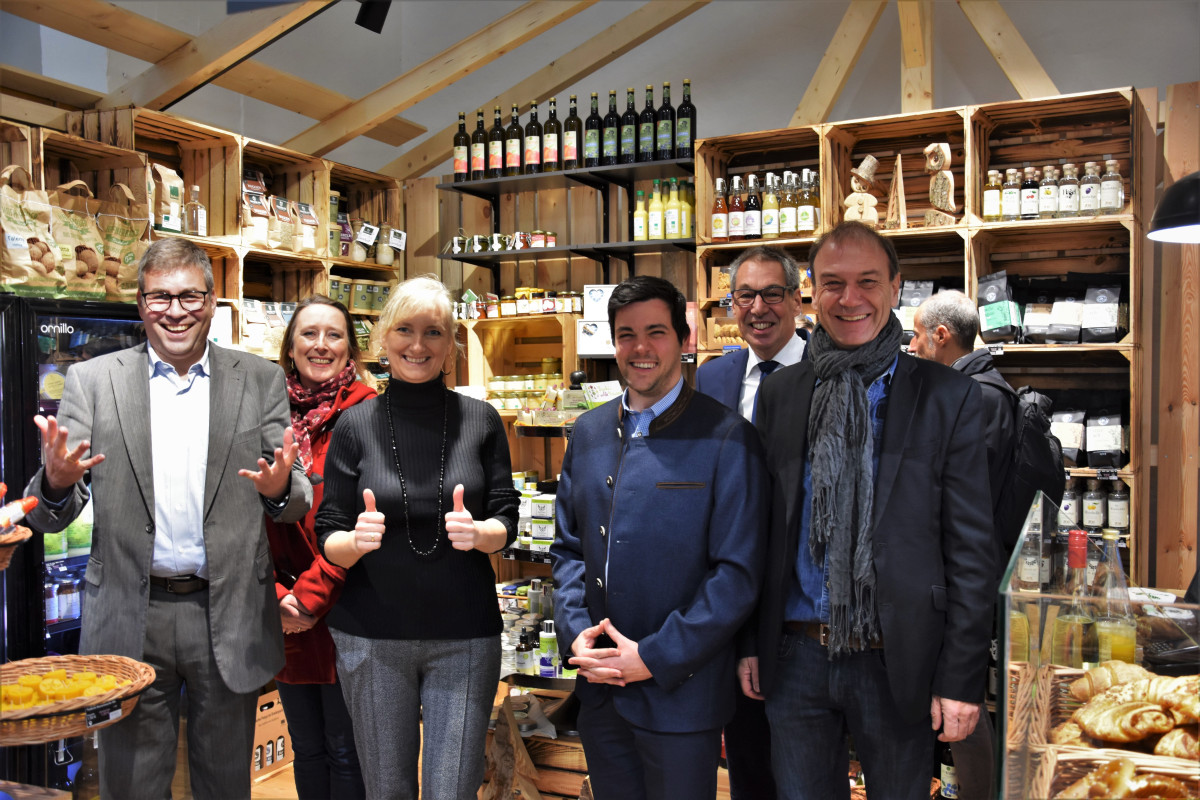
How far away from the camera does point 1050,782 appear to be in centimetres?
128

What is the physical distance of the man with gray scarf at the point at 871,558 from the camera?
1.85 metres

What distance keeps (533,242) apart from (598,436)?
143 inches

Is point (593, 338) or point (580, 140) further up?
point (580, 140)

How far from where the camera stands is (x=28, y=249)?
3.24 m

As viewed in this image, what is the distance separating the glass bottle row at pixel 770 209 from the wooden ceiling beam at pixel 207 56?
2.28 metres

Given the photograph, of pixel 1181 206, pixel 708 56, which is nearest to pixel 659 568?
pixel 1181 206

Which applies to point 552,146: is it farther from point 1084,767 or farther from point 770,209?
point 1084,767

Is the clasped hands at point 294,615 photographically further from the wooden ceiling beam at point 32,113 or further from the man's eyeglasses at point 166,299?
the wooden ceiling beam at point 32,113

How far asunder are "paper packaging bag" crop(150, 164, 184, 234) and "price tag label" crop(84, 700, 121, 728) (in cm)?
318

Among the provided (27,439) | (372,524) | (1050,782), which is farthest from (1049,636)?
(27,439)

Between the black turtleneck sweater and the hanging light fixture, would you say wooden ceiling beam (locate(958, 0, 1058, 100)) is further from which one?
the black turtleneck sweater

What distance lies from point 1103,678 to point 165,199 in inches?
172

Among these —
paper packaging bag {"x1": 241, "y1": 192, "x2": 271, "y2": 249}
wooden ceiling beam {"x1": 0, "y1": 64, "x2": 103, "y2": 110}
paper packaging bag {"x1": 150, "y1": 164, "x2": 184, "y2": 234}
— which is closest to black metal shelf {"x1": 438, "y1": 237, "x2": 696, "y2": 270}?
paper packaging bag {"x1": 241, "y1": 192, "x2": 271, "y2": 249}

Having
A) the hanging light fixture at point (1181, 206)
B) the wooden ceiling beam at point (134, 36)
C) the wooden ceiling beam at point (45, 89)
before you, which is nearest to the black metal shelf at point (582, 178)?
the wooden ceiling beam at point (134, 36)
